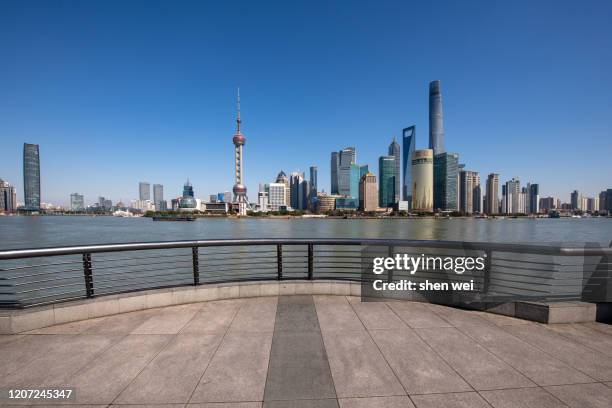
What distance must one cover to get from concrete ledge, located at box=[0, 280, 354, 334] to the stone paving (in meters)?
0.16

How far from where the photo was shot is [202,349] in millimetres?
3641

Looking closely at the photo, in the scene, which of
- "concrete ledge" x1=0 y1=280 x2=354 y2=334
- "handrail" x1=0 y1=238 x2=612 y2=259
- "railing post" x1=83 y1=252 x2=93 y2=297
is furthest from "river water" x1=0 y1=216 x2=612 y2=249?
"railing post" x1=83 y1=252 x2=93 y2=297

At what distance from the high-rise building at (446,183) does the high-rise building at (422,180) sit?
31.7 ft

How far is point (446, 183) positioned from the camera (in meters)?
188

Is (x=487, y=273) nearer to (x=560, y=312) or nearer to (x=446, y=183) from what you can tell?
(x=560, y=312)

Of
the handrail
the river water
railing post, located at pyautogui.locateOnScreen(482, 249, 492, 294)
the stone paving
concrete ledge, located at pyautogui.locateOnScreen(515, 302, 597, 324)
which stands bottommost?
the river water

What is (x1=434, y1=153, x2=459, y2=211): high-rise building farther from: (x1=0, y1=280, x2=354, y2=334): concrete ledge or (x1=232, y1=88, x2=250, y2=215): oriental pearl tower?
(x1=0, y1=280, x2=354, y2=334): concrete ledge

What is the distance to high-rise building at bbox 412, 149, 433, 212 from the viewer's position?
184 metres

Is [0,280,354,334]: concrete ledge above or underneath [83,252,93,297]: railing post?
underneath

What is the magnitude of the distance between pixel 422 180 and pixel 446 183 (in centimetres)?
1821

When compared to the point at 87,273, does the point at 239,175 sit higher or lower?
higher

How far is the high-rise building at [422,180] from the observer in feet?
605

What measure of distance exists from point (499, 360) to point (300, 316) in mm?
2966

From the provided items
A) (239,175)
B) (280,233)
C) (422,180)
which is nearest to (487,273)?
(280,233)
